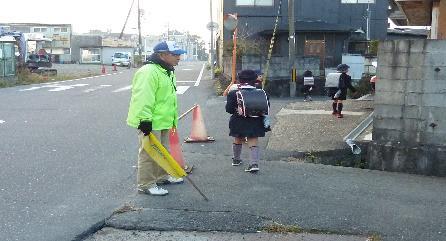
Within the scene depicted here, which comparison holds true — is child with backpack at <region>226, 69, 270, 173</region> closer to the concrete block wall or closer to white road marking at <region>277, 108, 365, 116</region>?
the concrete block wall

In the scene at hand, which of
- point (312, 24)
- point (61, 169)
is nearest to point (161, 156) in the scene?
point (61, 169)

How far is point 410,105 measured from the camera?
266 inches

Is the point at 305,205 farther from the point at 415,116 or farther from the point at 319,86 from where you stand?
the point at 319,86

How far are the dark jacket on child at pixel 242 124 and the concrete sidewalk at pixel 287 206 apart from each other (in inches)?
20.4

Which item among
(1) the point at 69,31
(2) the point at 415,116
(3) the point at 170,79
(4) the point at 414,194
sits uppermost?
(1) the point at 69,31

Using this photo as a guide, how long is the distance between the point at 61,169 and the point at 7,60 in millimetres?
18144

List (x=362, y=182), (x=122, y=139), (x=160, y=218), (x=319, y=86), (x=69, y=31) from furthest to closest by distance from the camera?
(x=69, y=31) < (x=319, y=86) < (x=122, y=139) < (x=362, y=182) < (x=160, y=218)

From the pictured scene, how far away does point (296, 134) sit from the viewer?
9109 millimetres

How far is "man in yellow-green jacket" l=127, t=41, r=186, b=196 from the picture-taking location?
5.17 metres

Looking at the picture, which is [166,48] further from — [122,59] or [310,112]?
[122,59]

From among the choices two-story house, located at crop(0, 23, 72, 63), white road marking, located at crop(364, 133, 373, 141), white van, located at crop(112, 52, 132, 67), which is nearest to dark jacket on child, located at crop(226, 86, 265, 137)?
white road marking, located at crop(364, 133, 373, 141)

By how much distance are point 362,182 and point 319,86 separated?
14.5 meters

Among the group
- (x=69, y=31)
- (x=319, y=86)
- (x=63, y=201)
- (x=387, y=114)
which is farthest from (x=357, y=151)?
(x=69, y=31)

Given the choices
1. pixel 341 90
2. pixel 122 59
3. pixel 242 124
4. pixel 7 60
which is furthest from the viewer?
pixel 122 59
